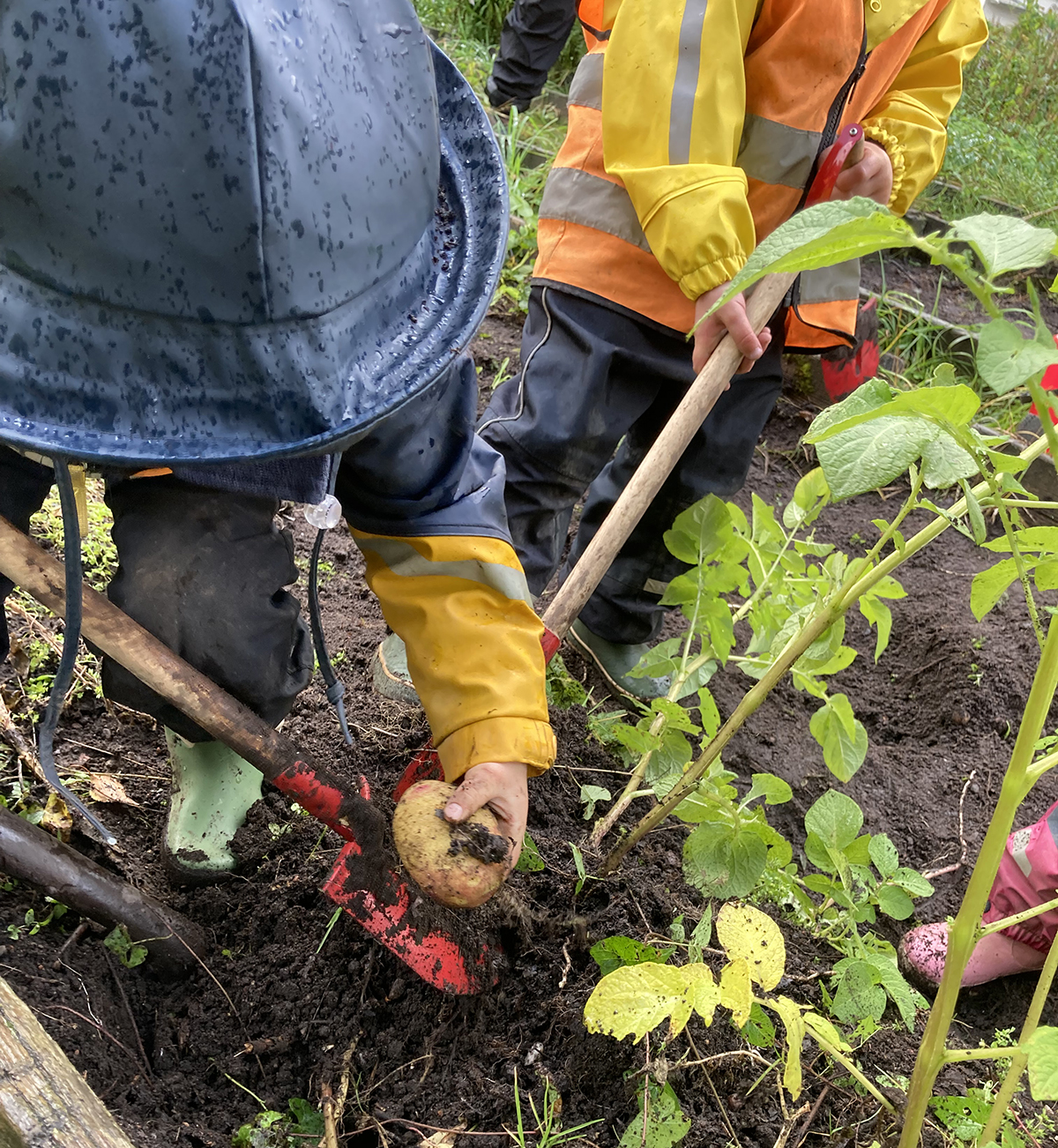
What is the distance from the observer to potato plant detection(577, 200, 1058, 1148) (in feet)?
2.16

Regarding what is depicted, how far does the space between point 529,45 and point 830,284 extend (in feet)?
11.2

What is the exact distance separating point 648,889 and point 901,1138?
0.60 metres

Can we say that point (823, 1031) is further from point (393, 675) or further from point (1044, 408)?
point (393, 675)

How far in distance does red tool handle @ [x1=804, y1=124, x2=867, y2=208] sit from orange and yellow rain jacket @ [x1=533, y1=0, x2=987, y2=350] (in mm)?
42

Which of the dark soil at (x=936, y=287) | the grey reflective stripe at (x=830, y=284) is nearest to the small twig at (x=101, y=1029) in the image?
the grey reflective stripe at (x=830, y=284)

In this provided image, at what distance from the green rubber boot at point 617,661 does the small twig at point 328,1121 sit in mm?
1192

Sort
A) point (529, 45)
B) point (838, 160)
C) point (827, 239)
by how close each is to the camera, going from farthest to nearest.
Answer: point (529, 45) < point (838, 160) < point (827, 239)

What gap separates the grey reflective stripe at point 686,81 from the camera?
1.78m

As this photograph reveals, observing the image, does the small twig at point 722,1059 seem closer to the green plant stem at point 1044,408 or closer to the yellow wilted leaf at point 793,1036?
the yellow wilted leaf at point 793,1036

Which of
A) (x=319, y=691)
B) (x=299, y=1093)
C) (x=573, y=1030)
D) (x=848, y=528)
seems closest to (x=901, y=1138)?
(x=573, y=1030)

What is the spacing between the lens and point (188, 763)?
161 cm

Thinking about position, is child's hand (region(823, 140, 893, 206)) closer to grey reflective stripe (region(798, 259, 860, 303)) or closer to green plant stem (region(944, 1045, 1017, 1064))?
grey reflective stripe (region(798, 259, 860, 303))

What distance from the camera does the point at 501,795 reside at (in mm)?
1425

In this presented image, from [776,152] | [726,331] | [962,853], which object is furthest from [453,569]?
[962,853]
